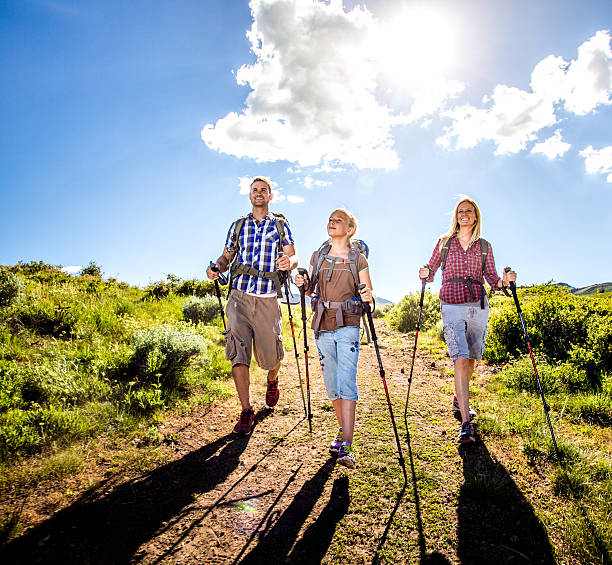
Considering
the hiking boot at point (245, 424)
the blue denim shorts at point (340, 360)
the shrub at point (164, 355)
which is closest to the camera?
the blue denim shorts at point (340, 360)

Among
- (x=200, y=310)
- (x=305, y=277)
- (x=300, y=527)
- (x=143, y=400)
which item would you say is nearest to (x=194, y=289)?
(x=200, y=310)

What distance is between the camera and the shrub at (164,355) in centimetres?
602

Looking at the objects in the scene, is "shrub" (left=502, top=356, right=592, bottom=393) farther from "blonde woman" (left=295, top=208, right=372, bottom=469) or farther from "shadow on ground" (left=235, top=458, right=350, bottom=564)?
"shadow on ground" (left=235, top=458, right=350, bottom=564)

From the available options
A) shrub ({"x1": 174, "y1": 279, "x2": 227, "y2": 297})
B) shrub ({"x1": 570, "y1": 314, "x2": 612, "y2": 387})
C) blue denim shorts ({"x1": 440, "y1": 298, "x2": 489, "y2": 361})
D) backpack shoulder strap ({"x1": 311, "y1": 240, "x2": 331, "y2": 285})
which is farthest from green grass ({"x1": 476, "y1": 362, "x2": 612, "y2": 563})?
shrub ({"x1": 174, "y1": 279, "x2": 227, "y2": 297})

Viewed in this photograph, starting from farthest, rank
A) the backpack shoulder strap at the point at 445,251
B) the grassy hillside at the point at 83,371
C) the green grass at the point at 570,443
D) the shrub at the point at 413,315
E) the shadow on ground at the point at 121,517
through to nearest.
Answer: the shrub at the point at 413,315, the backpack shoulder strap at the point at 445,251, the grassy hillside at the point at 83,371, the green grass at the point at 570,443, the shadow on ground at the point at 121,517

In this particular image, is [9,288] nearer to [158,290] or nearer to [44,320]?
[44,320]

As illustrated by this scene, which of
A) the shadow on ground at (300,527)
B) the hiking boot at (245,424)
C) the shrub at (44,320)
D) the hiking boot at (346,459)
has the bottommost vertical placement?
the shadow on ground at (300,527)

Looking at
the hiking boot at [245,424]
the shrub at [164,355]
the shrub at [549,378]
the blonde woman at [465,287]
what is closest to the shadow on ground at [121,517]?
the hiking boot at [245,424]

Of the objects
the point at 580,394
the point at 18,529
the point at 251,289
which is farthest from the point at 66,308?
the point at 580,394

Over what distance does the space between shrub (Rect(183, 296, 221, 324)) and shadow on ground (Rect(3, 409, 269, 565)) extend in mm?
7459

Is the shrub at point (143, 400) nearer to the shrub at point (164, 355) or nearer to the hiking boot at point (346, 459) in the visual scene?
the shrub at point (164, 355)

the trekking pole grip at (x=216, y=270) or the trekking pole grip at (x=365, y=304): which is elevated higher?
the trekking pole grip at (x=216, y=270)

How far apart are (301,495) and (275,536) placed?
1.99 ft

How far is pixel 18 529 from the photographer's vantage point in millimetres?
3002
